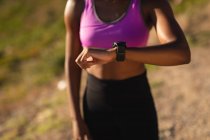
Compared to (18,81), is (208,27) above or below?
above

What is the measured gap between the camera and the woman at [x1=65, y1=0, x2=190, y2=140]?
225 cm

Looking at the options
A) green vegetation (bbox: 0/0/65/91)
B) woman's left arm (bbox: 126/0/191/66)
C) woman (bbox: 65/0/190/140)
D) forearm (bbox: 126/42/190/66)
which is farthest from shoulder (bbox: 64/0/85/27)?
green vegetation (bbox: 0/0/65/91)

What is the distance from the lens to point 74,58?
2.62m

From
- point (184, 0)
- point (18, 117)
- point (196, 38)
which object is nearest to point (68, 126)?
point (18, 117)

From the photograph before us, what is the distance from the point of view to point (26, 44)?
1277 cm

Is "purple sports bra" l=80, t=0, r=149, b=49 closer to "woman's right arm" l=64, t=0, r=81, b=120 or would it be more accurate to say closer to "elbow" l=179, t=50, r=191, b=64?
"woman's right arm" l=64, t=0, r=81, b=120

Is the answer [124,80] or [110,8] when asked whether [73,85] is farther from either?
[110,8]

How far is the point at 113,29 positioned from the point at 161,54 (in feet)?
1.33

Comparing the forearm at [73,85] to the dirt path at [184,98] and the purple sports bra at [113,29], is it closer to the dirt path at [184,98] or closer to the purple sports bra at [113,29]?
the purple sports bra at [113,29]

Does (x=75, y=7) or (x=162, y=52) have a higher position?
(x=75, y=7)

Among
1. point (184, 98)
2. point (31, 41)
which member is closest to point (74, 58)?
point (184, 98)

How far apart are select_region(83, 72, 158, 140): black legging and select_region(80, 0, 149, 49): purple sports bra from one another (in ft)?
0.77

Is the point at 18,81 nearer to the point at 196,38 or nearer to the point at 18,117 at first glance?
the point at 18,117

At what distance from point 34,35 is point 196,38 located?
634cm
